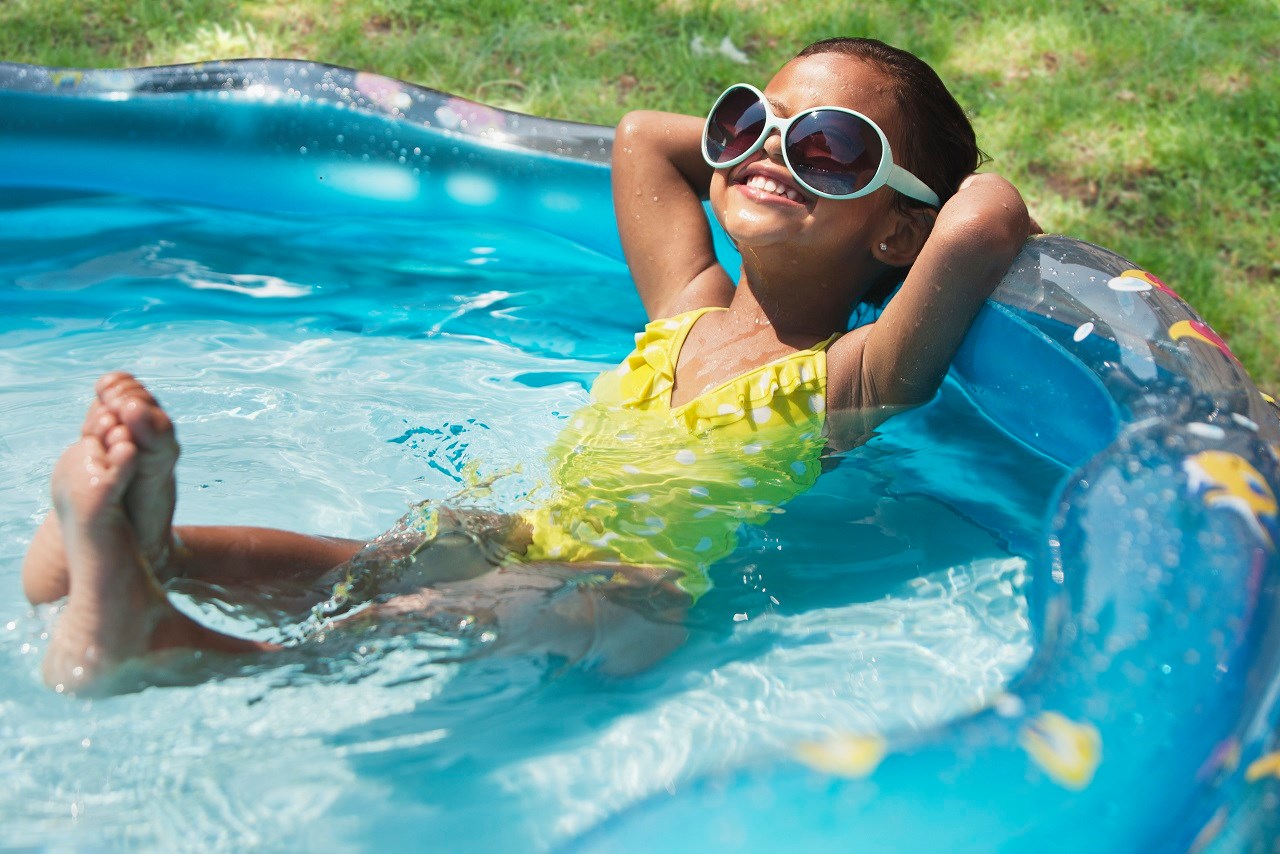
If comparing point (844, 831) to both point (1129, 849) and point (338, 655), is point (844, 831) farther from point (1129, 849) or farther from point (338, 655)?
point (338, 655)

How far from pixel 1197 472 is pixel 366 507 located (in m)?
1.50

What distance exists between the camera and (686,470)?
2225 millimetres

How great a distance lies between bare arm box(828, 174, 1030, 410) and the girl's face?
0.18 metres

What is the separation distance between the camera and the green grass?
3.56 metres

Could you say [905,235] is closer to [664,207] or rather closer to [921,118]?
[921,118]

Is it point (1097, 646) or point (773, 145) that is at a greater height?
point (773, 145)

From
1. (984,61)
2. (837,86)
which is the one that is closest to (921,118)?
(837,86)

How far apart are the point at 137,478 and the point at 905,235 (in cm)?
139

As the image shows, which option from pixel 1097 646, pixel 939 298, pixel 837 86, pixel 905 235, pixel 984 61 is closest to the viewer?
pixel 1097 646

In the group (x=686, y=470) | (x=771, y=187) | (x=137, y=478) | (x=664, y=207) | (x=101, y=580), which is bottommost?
(x=686, y=470)

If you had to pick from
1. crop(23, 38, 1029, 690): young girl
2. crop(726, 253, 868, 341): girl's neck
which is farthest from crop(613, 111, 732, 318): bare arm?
crop(726, 253, 868, 341): girl's neck

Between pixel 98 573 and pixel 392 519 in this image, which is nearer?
pixel 98 573

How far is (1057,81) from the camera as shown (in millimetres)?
4000

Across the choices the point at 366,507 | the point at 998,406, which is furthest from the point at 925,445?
the point at 366,507
